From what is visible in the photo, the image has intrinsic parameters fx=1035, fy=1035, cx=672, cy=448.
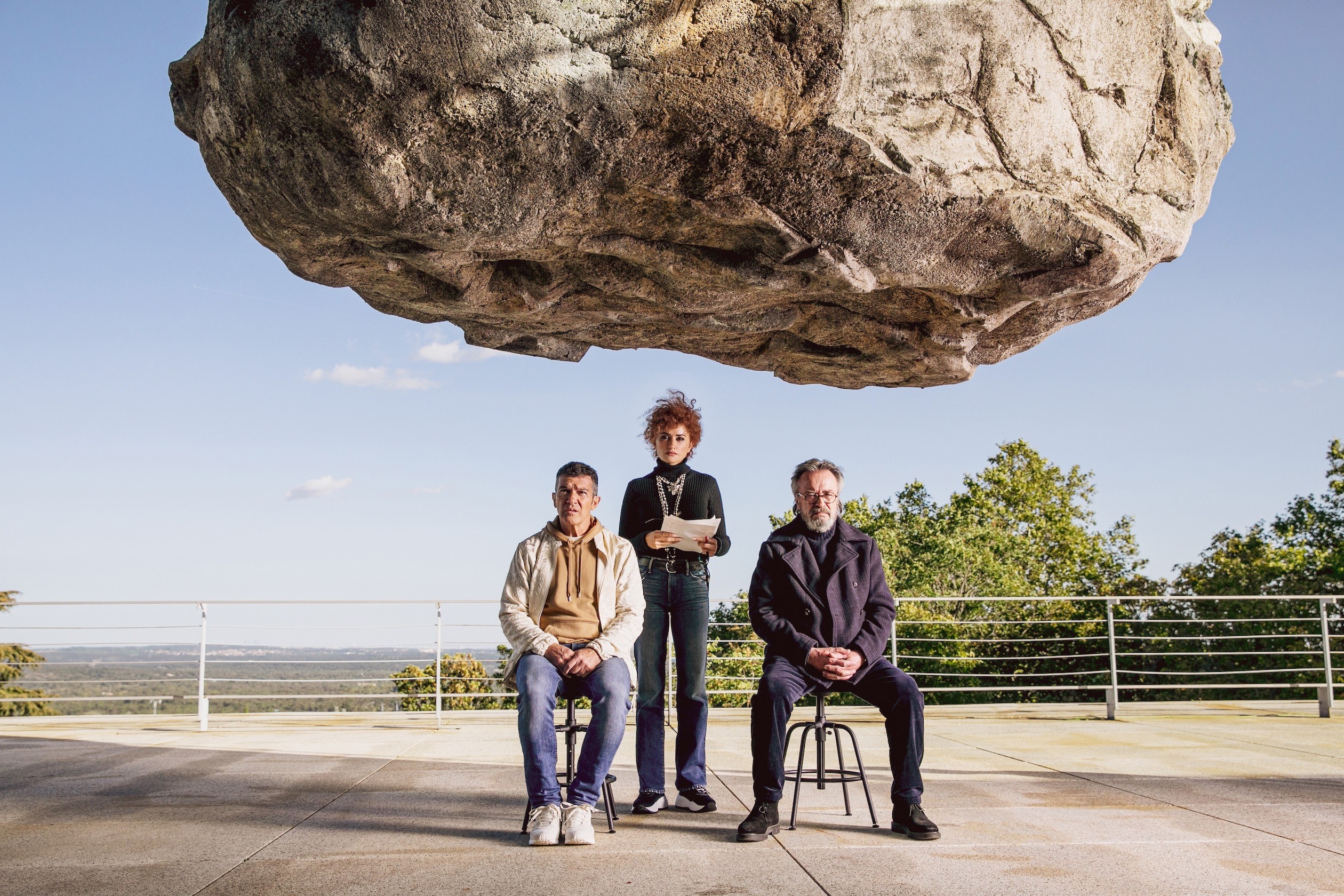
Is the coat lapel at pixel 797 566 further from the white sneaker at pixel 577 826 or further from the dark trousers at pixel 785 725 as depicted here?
the white sneaker at pixel 577 826

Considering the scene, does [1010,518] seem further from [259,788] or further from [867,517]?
[259,788]

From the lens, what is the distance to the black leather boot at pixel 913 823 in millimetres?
3490

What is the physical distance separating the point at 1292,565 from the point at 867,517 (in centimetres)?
978

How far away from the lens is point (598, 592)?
379cm

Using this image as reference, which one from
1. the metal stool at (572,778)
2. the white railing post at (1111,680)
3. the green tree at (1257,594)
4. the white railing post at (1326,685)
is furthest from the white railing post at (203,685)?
the green tree at (1257,594)

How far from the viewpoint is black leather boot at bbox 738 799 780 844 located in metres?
3.43

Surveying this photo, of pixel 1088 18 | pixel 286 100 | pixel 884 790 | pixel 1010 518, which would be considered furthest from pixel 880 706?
pixel 1010 518

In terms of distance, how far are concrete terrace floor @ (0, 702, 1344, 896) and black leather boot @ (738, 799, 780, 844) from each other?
5 cm

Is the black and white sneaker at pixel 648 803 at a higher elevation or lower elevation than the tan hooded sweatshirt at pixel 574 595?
lower

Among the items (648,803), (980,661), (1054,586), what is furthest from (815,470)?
(1054,586)

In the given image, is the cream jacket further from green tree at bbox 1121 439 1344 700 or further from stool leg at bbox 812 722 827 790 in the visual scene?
green tree at bbox 1121 439 1344 700

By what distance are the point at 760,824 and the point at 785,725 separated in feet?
1.13

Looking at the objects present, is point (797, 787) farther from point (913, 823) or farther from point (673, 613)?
point (673, 613)

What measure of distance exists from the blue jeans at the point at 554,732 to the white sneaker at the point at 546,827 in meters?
0.03
